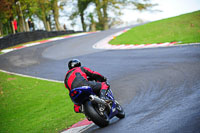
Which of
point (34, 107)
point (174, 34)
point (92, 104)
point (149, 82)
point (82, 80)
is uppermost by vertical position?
point (82, 80)

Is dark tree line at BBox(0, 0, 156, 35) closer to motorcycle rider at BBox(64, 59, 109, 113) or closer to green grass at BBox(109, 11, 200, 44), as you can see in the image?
green grass at BBox(109, 11, 200, 44)

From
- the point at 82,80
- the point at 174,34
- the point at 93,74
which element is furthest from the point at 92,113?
the point at 174,34

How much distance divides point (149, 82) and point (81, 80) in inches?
169

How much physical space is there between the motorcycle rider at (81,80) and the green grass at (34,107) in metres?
1.86

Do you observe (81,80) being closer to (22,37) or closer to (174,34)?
(174,34)

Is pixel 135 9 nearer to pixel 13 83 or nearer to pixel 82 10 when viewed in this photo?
pixel 82 10

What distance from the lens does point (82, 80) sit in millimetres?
5574

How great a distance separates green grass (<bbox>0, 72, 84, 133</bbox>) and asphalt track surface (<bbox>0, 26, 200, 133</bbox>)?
1341 mm

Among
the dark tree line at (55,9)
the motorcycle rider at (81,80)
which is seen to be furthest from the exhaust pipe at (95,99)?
the dark tree line at (55,9)

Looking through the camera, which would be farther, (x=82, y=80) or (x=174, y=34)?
(x=174, y=34)

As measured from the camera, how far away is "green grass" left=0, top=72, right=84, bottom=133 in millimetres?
7605

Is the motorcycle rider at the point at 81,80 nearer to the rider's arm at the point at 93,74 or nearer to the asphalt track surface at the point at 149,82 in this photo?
the rider's arm at the point at 93,74

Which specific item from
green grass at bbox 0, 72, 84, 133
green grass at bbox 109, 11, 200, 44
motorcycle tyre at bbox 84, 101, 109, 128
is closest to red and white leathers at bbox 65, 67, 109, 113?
motorcycle tyre at bbox 84, 101, 109, 128

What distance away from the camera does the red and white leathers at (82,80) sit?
18.3 feet
